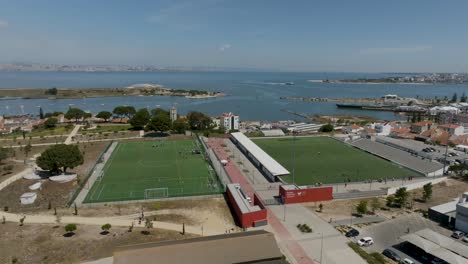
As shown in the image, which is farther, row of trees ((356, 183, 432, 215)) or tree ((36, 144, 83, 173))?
tree ((36, 144, 83, 173))

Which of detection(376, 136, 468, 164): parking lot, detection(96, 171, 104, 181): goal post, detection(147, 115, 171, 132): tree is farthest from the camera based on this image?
detection(147, 115, 171, 132): tree

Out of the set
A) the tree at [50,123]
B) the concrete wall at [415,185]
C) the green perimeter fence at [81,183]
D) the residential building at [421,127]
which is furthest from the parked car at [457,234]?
the tree at [50,123]

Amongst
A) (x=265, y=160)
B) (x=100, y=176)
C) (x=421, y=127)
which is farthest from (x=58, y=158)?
(x=421, y=127)

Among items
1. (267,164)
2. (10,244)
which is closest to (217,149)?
(267,164)

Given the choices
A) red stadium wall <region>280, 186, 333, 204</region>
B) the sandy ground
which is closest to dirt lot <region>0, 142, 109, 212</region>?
the sandy ground

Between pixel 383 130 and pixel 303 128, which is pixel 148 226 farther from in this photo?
pixel 383 130

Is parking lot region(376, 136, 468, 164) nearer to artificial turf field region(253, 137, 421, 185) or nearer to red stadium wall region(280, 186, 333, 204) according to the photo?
artificial turf field region(253, 137, 421, 185)
